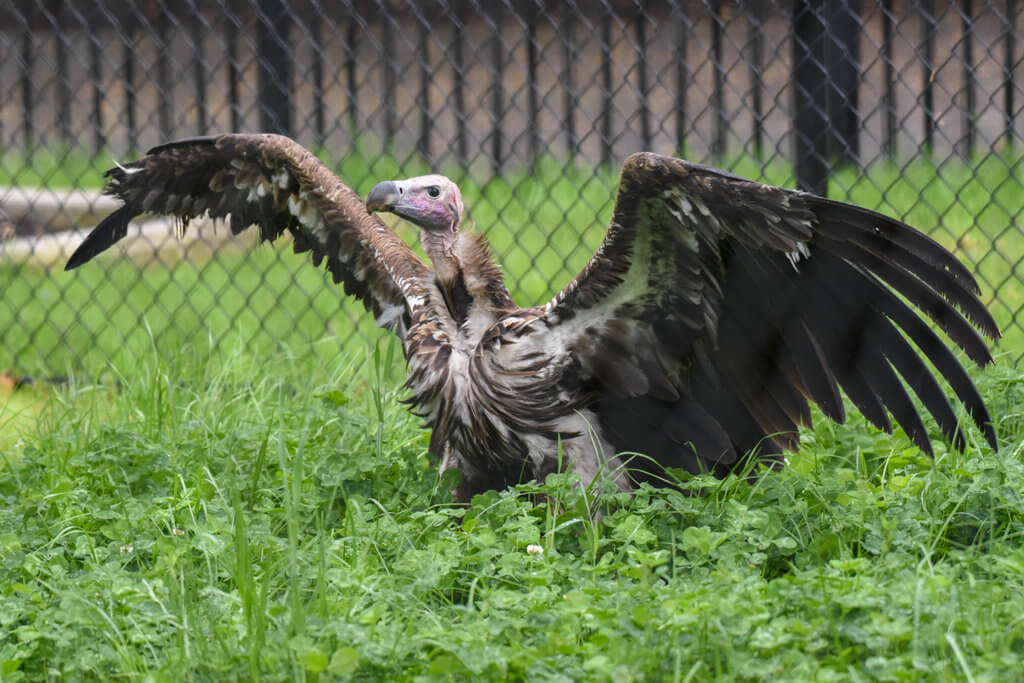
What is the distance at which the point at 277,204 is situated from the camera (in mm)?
3408

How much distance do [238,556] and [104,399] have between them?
2214 millimetres

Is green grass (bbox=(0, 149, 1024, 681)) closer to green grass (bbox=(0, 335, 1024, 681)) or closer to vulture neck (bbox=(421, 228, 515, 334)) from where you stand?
green grass (bbox=(0, 335, 1024, 681))

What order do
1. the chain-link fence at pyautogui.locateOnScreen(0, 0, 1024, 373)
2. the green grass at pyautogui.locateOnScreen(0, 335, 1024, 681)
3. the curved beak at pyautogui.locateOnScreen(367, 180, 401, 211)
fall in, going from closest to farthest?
the green grass at pyautogui.locateOnScreen(0, 335, 1024, 681) → the curved beak at pyautogui.locateOnScreen(367, 180, 401, 211) → the chain-link fence at pyautogui.locateOnScreen(0, 0, 1024, 373)

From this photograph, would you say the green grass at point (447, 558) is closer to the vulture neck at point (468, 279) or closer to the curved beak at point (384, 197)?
the vulture neck at point (468, 279)

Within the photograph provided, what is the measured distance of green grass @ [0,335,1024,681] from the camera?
6.41 ft

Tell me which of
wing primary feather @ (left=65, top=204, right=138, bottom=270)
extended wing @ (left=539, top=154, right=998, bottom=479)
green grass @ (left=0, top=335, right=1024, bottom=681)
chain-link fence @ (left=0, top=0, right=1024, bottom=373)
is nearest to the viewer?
green grass @ (left=0, top=335, right=1024, bottom=681)

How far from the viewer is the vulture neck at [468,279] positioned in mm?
3014

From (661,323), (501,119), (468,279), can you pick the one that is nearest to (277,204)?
(468,279)

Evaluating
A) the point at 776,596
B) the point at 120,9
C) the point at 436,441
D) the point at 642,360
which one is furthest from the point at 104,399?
the point at 120,9

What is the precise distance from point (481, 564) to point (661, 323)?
2.26 ft

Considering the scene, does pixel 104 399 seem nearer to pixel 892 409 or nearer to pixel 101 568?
pixel 101 568

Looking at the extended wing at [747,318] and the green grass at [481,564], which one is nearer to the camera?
the green grass at [481,564]

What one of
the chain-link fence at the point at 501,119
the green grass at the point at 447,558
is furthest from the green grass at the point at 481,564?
the chain-link fence at the point at 501,119

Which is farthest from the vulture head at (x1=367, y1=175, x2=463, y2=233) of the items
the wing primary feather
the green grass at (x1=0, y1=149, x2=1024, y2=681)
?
the wing primary feather
